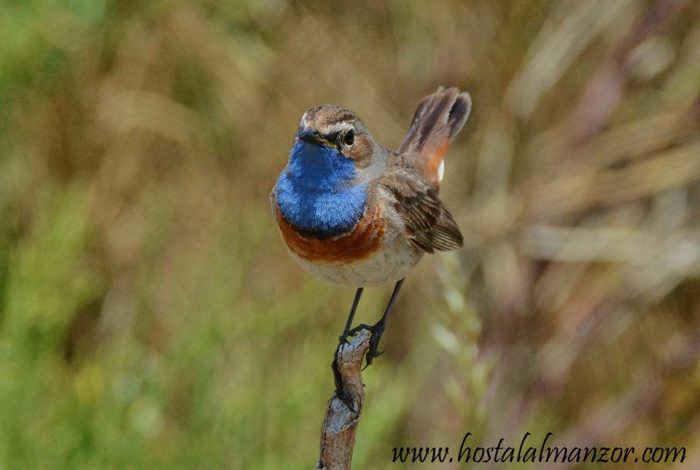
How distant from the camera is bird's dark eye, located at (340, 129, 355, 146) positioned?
249 cm

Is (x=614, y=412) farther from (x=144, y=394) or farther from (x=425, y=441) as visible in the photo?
(x=425, y=441)

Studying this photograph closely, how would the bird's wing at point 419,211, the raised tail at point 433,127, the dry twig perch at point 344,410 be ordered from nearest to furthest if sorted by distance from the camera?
the dry twig perch at point 344,410 < the bird's wing at point 419,211 < the raised tail at point 433,127

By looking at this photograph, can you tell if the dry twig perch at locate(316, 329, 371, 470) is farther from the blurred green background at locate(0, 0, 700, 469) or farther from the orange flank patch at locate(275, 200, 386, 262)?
the blurred green background at locate(0, 0, 700, 469)

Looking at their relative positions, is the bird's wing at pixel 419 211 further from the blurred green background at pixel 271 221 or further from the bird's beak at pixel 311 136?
the blurred green background at pixel 271 221

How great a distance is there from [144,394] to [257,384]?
52 cm

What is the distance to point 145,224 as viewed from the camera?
5598 mm

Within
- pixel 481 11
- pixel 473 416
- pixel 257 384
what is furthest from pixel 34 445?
pixel 481 11

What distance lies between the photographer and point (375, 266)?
259 cm

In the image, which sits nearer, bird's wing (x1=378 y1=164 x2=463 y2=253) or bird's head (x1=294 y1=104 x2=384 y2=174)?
bird's head (x1=294 y1=104 x2=384 y2=174)

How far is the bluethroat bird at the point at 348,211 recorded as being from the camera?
97.6 inches

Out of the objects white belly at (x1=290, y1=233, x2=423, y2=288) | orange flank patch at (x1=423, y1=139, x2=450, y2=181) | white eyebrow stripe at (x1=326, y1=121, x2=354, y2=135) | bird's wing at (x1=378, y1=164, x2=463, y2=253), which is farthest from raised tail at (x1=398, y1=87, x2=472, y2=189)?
white eyebrow stripe at (x1=326, y1=121, x2=354, y2=135)

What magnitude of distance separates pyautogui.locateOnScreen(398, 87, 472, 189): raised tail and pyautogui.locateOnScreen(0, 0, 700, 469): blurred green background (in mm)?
455

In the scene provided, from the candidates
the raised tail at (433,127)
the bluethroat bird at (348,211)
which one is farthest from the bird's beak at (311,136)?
the raised tail at (433,127)

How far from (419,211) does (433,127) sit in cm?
60
